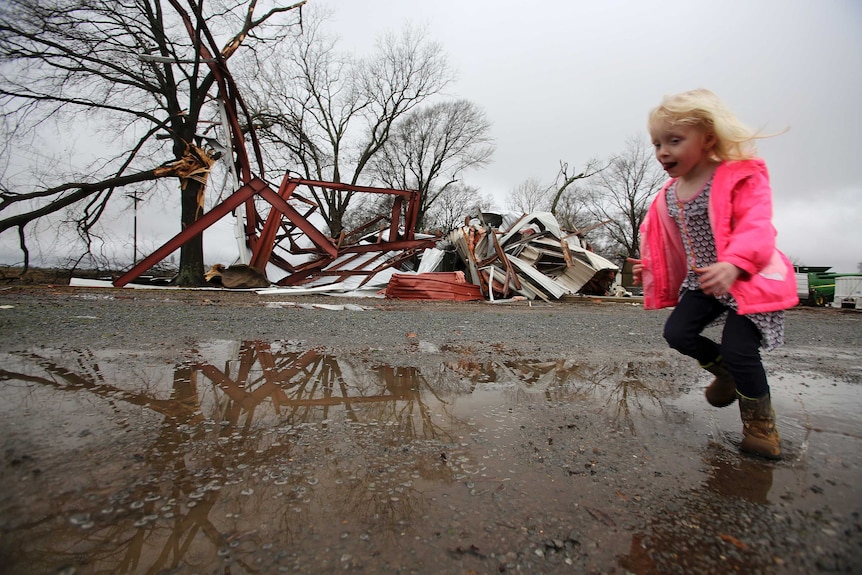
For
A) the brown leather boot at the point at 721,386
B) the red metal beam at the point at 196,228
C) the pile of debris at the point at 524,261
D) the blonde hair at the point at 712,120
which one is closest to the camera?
the blonde hair at the point at 712,120

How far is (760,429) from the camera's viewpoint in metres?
1.60

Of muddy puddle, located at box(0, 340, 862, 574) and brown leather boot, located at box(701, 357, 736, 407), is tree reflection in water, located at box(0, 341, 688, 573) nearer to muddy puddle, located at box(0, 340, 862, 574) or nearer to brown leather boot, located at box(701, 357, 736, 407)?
muddy puddle, located at box(0, 340, 862, 574)

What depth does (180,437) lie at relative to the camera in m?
1.52

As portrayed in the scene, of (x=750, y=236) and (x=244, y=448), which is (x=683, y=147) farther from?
(x=244, y=448)

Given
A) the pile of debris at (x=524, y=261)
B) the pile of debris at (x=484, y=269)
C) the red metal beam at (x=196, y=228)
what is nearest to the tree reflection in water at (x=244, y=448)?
the pile of debris at (x=484, y=269)

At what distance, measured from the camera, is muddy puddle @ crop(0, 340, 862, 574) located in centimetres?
97

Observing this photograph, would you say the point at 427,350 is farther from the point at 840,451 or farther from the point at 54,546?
the point at 54,546

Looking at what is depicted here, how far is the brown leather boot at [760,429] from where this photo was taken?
5.11ft

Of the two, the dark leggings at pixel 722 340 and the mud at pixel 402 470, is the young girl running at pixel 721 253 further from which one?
the mud at pixel 402 470

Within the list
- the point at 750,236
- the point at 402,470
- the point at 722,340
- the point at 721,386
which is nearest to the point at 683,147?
the point at 750,236

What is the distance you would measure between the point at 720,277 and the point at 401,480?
1381 millimetres

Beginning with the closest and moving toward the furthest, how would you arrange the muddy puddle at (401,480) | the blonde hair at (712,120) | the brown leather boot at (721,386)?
the muddy puddle at (401,480), the blonde hair at (712,120), the brown leather boot at (721,386)

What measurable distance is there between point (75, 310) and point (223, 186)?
9.12 meters

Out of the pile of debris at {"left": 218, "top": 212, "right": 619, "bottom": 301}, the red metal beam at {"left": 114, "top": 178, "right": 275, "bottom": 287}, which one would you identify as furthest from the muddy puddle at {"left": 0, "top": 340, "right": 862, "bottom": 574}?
the red metal beam at {"left": 114, "top": 178, "right": 275, "bottom": 287}
